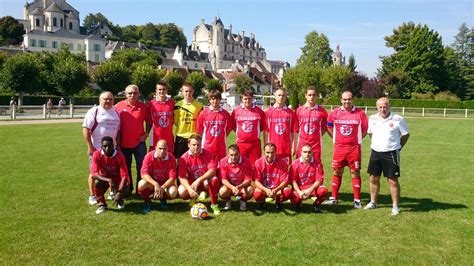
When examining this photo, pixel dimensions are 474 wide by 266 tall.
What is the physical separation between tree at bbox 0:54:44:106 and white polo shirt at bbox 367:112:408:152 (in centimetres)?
4018

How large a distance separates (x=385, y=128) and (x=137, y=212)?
14.2ft

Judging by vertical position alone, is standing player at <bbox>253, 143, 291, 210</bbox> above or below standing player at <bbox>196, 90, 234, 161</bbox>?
below

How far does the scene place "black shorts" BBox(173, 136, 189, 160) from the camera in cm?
741

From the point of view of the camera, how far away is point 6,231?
5344 millimetres

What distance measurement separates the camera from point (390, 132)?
21.5ft

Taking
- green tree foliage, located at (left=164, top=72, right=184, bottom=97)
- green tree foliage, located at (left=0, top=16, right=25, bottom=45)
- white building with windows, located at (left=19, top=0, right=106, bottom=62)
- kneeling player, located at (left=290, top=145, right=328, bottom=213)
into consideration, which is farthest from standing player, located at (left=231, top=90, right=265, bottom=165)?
green tree foliage, located at (left=0, top=16, right=25, bottom=45)

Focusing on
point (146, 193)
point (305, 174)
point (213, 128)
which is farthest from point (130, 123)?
point (305, 174)

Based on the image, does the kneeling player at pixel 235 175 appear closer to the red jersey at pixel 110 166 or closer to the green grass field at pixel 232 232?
the green grass field at pixel 232 232

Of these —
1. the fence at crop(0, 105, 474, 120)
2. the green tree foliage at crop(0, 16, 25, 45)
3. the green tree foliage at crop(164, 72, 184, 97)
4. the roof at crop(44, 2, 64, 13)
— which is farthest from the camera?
the roof at crop(44, 2, 64, 13)

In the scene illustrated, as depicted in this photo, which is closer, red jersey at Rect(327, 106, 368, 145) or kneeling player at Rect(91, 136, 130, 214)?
kneeling player at Rect(91, 136, 130, 214)

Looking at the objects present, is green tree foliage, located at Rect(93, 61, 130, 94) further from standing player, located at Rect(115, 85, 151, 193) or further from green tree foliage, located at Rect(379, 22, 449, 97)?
standing player, located at Rect(115, 85, 151, 193)

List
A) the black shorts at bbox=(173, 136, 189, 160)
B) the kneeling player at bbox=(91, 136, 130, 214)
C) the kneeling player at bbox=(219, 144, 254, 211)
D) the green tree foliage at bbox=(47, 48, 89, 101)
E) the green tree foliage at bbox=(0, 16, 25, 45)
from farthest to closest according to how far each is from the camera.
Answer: the green tree foliage at bbox=(0, 16, 25, 45) < the green tree foliage at bbox=(47, 48, 89, 101) < the black shorts at bbox=(173, 136, 189, 160) < the kneeling player at bbox=(219, 144, 254, 211) < the kneeling player at bbox=(91, 136, 130, 214)

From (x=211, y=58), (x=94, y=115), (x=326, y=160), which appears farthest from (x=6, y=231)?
(x=211, y=58)

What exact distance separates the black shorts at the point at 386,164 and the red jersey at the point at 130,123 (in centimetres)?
415
